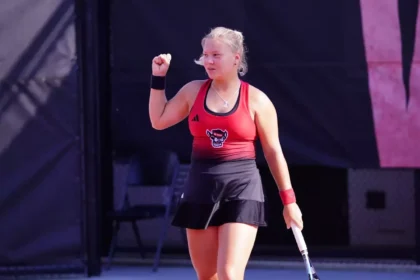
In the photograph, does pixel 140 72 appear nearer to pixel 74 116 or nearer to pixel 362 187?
pixel 74 116

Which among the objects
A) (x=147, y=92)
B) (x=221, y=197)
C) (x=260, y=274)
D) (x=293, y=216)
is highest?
(x=147, y=92)

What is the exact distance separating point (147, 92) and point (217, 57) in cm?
283

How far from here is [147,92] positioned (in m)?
7.55

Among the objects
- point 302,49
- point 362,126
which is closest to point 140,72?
point 302,49

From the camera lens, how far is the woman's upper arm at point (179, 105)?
4.93 m

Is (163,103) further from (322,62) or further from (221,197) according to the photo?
(322,62)

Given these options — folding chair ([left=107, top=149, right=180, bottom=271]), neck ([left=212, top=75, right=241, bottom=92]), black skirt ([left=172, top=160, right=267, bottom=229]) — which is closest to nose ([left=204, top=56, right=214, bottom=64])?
neck ([left=212, top=75, right=241, bottom=92])

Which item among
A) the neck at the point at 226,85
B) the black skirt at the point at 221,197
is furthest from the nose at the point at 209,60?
the black skirt at the point at 221,197

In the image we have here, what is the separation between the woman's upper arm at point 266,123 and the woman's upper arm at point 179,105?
0.33m

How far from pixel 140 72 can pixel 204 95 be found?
2754 millimetres

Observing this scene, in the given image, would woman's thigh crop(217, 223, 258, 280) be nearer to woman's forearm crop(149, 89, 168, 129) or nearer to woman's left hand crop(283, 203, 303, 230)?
woman's left hand crop(283, 203, 303, 230)

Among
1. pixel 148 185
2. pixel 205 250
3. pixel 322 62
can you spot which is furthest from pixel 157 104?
pixel 148 185

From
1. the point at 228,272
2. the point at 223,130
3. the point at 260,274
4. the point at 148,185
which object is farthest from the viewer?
the point at 148,185

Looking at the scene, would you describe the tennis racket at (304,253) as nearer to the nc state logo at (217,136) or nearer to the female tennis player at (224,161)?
the female tennis player at (224,161)
